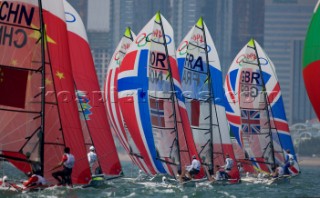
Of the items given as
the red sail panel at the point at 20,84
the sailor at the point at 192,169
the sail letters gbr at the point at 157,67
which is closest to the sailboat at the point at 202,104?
the sail letters gbr at the point at 157,67

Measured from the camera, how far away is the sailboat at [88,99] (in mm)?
39250

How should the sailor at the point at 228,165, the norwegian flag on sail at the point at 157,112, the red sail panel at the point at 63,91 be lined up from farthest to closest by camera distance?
the sailor at the point at 228,165 → the norwegian flag on sail at the point at 157,112 → the red sail panel at the point at 63,91

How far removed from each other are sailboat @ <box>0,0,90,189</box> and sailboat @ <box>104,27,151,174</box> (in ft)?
32.2

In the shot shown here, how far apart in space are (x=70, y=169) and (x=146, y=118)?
9255 mm

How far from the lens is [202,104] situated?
1791 inches

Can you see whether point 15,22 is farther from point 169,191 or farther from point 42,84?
point 169,191

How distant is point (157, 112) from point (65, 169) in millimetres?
9625

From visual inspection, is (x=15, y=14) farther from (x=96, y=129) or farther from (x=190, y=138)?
(x=190, y=138)

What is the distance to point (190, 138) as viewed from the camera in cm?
4253

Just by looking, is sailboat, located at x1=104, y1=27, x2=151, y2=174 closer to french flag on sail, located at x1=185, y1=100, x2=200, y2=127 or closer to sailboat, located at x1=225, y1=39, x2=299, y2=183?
french flag on sail, located at x1=185, y1=100, x2=200, y2=127

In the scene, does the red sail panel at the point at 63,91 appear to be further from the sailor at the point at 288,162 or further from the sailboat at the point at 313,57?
the sailor at the point at 288,162

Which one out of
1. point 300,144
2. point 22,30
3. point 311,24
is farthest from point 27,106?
point 300,144

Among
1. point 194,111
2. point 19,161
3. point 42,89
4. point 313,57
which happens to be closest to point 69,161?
point 19,161

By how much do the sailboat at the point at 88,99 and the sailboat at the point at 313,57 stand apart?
1150 cm
